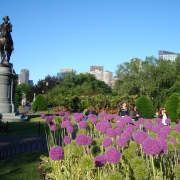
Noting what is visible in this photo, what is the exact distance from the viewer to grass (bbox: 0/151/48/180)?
6.20 metres

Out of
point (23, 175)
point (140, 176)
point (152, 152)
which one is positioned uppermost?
point (152, 152)

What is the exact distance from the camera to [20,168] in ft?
23.1

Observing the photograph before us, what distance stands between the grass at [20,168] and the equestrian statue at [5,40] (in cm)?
1465

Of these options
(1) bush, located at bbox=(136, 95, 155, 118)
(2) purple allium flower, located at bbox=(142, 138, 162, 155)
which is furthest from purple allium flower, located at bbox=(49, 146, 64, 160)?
(1) bush, located at bbox=(136, 95, 155, 118)

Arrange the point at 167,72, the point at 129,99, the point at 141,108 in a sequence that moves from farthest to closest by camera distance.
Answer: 1. the point at 167,72
2. the point at 129,99
3. the point at 141,108

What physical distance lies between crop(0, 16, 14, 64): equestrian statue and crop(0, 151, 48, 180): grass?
48.1ft

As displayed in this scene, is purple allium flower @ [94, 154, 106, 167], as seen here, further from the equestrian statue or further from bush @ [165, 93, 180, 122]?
bush @ [165, 93, 180, 122]

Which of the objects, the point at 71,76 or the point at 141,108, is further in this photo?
the point at 71,76

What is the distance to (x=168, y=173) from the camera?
3.64m

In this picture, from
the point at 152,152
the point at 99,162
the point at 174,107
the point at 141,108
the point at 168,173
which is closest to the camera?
the point at 152,152

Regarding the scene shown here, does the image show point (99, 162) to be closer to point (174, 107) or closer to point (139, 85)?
point (174, 107)

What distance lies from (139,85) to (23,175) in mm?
43615

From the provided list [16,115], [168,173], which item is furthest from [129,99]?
[168,173]

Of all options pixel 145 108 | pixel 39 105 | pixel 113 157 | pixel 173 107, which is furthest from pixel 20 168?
pixel 39 105
